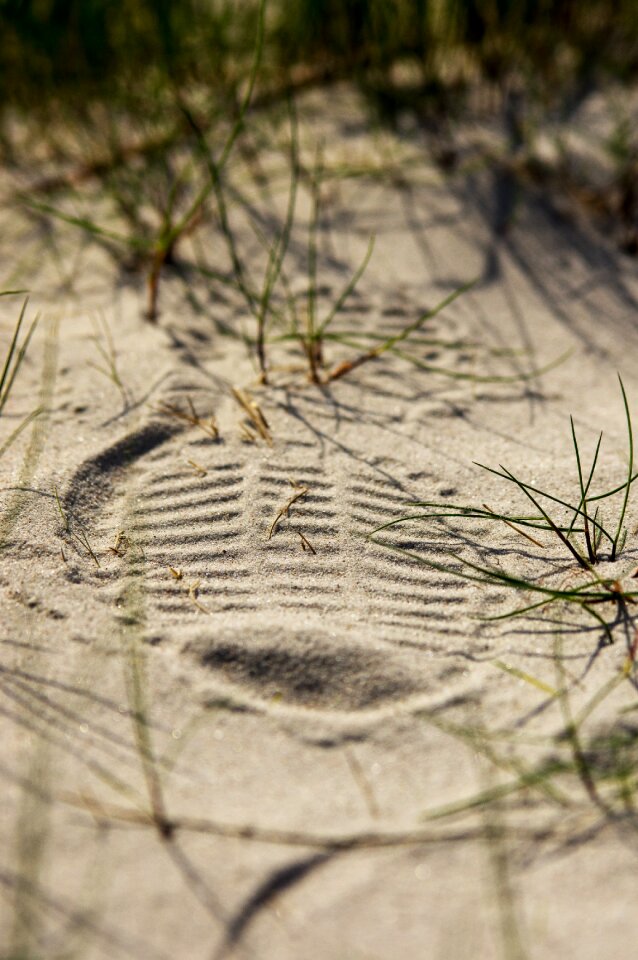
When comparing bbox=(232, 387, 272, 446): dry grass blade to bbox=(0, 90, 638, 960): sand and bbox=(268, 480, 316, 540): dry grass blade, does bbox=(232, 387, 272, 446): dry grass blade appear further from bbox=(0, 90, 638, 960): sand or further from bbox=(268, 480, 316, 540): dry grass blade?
bbox=(268, 480, 316, 540): dry grass blade

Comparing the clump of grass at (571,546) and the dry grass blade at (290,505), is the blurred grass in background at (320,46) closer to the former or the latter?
the dry grass blade at (290,505)

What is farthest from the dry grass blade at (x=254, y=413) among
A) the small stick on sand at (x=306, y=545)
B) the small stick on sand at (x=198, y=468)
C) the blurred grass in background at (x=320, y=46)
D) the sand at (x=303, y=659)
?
the blurred grass in background at (x=320, y=46)

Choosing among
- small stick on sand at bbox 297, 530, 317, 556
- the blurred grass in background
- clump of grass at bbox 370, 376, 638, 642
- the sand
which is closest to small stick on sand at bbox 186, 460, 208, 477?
the sand

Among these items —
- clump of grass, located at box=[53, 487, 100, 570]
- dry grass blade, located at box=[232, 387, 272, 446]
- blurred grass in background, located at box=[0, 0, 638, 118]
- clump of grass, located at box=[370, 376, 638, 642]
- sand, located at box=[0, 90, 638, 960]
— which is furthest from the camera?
blurred grass in background, located at box=[0, 0, 638, 118]

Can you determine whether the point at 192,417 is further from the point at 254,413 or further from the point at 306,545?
the point at 306,545

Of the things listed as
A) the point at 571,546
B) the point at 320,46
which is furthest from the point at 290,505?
the point at 320,46

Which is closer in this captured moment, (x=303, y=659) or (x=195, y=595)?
(x=303, y=659)

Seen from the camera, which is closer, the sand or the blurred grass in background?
the sand
